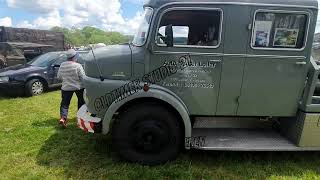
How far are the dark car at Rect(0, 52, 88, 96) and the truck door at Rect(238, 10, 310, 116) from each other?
6.06 metres

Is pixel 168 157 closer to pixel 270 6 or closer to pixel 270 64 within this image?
pixel 270 64

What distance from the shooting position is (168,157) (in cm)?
511

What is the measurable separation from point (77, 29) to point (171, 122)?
8236 centimetres

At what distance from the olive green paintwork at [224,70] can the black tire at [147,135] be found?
0.66 ft

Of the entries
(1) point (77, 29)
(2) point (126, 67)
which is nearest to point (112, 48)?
(2) point (126, 67)

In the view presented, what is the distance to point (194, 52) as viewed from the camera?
4848 millimetres

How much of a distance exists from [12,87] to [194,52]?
24.3ft

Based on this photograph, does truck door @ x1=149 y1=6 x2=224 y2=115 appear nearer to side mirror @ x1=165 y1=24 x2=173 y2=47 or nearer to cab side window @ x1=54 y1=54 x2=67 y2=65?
side mirror @ x1=165 y1=24 x2=173 y2=47

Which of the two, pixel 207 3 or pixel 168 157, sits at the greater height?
pixel 207 3

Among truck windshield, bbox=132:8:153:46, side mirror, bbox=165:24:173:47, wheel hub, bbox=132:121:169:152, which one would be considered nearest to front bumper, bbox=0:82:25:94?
truck windshield, bbox=132:8:153:46

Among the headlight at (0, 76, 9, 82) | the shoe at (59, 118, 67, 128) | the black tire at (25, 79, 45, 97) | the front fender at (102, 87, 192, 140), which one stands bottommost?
the black tire at (25, 79, 45, 97)

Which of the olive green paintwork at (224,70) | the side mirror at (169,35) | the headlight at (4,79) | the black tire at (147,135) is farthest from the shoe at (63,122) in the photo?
the headlight at (4,79)

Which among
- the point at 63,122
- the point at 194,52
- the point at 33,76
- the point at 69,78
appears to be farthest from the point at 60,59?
the point at 194,52

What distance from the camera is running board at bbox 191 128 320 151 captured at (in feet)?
16.3
